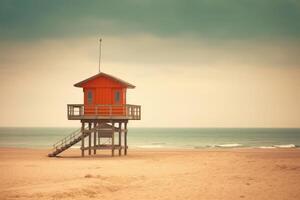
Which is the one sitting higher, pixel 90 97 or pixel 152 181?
pixel 90 97

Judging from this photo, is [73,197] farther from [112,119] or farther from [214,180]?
[112,119]

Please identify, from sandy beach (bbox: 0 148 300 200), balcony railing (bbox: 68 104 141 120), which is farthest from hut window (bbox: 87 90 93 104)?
sandy beach (bbox: 0 148 300 200)

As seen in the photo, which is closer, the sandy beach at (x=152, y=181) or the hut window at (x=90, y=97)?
the sandy beach at (x=152, y=181)

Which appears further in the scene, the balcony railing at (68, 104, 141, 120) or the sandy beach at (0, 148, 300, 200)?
the balcony railing at (68, 104, 141, 120)

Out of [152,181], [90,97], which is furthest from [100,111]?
[152,181]

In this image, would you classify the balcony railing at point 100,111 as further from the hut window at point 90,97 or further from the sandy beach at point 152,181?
the sandy beach at point 152,181

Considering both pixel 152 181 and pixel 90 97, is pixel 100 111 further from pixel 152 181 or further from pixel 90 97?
pixel 152 181

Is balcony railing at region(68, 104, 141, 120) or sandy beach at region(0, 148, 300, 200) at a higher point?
balcony railing at region(68, 104, 141, 120)

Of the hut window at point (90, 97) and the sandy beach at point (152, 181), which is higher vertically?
the hut window at point (90, 97)

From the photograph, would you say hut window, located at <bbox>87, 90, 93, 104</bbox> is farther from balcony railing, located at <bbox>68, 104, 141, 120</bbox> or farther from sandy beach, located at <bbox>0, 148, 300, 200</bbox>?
sandy beach, located at <bbox>0, 148, 300, 200</bbox>

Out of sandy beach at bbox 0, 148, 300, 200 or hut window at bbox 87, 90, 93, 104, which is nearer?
sandy beach at bbox 0, 148, 300, 200

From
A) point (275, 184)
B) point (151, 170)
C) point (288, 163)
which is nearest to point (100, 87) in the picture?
point (151, 170)

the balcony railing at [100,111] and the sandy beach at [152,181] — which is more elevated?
the balcony railing at [100,111]

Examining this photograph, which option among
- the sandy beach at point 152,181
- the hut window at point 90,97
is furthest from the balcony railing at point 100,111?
the sandy beach at point 152,181
